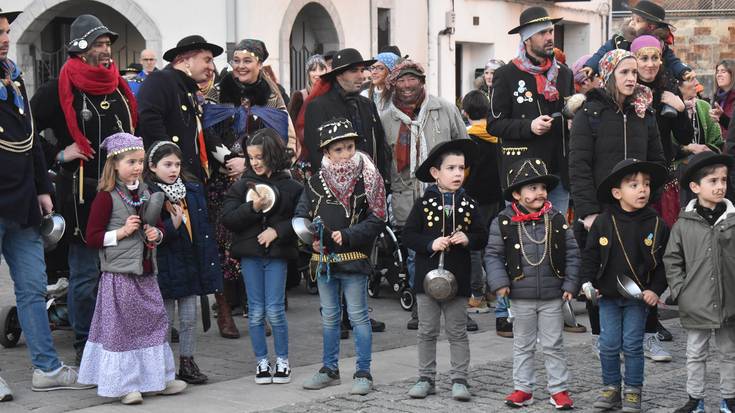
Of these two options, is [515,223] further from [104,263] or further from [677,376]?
[104,263]

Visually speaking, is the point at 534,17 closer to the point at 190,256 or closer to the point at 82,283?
the point at 190,256

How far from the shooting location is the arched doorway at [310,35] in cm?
2295

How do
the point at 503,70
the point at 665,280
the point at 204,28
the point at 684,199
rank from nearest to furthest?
1. the point at 665,280
2. the point at 503,70
3. the point at 684,199
4. the point at 204,28

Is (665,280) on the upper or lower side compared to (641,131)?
lower

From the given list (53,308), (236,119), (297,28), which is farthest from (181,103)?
(297,28)

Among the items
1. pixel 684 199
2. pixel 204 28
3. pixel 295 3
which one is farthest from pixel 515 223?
pixel 295 3

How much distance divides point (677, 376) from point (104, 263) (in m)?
3.63

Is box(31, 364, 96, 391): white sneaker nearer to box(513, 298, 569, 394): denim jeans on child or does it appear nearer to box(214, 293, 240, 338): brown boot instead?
box(214, 293, 240, 338): brown boot

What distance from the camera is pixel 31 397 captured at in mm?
7629

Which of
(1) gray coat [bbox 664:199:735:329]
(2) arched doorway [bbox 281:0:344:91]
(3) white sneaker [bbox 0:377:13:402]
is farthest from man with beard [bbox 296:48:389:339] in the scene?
(2) arched doorway [bbox 281:0:344:91]

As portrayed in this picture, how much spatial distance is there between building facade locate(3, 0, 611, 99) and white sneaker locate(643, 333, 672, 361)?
41.6 feet

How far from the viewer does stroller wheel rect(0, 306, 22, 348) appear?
29.8 feet

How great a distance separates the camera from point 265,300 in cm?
815

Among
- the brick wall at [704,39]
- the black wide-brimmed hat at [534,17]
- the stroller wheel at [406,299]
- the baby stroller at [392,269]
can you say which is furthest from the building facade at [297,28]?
the black wide-brimmed hat at [534,17]
